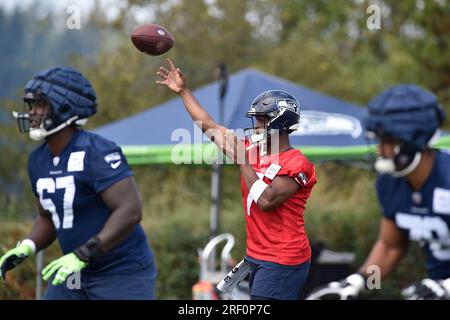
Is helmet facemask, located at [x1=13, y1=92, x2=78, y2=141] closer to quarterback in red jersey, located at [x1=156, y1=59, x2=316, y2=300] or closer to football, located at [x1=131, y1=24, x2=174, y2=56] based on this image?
football, located at [x1=131, y1=24, x2=174, y2=56]

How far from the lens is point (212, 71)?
70.7ft

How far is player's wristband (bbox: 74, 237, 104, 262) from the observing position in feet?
16.8

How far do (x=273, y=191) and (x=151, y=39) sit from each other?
1.16 metres

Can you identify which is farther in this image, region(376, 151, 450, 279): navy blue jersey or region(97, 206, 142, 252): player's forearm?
region(97, 206, 142, 252): player's forearm

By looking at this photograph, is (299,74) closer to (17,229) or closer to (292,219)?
(17,229)

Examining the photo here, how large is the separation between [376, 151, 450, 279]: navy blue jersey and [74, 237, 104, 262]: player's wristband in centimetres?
165

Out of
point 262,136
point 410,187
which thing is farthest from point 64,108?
point 410,187

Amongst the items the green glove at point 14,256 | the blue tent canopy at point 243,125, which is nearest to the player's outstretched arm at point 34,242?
the green glove at point 14,256

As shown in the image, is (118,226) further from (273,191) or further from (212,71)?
(212,71)

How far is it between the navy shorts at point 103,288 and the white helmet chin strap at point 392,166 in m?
1.91

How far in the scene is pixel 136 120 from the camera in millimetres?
10359

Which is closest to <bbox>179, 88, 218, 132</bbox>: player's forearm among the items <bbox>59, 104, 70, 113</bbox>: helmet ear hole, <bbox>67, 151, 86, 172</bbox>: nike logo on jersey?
<bbox>67, 151, 86, 172</bbox>: nike logo on jersey

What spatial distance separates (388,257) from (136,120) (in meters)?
5.93

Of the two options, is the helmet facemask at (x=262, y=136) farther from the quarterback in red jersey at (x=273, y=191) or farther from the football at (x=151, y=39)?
the football at (x=151, y=39)
